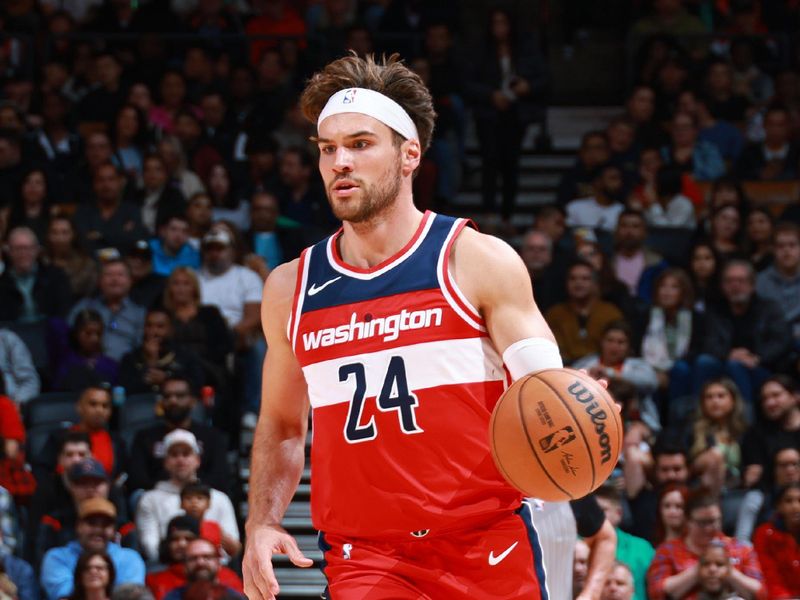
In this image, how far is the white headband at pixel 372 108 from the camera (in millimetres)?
4148

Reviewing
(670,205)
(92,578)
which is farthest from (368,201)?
(670,205)

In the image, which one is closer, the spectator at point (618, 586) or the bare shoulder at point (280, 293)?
the bare shoulder at point (280, 293)

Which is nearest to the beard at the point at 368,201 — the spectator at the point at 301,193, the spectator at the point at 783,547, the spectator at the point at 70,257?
the spectator at the point at 783,547

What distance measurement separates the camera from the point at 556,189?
546 inches

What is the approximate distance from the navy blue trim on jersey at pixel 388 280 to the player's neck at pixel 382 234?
0.06 metres

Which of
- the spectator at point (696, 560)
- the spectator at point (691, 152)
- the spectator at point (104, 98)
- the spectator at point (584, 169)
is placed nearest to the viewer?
the spectator at point (696, 560)

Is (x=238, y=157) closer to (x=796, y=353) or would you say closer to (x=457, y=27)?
(x=457, y=27)

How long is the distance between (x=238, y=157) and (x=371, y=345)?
9.46 meters

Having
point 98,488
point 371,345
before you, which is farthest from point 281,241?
point 371,345

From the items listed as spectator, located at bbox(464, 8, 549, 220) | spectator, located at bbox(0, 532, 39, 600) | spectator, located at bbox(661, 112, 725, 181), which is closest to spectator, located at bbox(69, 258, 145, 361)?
spectator, located at bbox(0, 532, 39, 600)

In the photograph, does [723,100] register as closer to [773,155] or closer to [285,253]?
[773,155]

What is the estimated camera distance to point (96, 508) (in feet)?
27.6

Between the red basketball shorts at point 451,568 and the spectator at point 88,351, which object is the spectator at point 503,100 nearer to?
the spectator at point 88,351

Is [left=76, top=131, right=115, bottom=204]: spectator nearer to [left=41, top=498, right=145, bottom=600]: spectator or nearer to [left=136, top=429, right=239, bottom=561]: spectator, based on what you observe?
[left=136, top=429, right=239, bottom=561]: spectator
